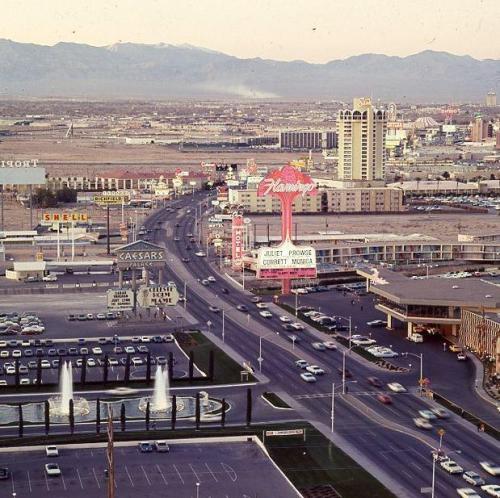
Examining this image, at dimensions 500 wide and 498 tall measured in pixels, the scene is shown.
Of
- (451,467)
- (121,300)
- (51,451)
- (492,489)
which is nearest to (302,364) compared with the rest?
(121,300)

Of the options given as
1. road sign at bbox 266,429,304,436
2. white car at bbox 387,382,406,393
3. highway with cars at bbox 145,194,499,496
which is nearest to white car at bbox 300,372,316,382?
highway with cars at bbox 145,194,499,496

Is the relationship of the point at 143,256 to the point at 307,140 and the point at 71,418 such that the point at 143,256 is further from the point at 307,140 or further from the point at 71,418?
the point at 307,140

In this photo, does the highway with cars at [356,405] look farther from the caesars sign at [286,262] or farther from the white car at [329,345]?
the caesars sign at [286,262]

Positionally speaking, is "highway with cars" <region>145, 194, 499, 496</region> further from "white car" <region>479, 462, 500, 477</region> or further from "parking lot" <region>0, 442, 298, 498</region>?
"parking lot" <region>0, 442, 298, 498</region>

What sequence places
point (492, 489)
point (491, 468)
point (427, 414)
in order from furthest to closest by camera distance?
point (427, 414) → point (491, 468) → point (492, 489)

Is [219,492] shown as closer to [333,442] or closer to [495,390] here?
[333,442]

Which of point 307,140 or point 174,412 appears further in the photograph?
point 307,140
